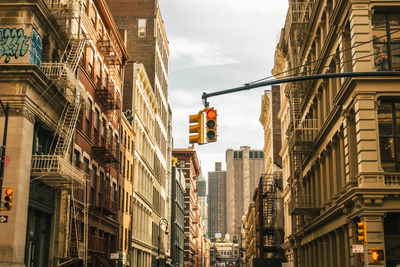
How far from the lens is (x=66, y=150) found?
31.6m

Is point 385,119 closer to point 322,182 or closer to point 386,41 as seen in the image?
point 386,41

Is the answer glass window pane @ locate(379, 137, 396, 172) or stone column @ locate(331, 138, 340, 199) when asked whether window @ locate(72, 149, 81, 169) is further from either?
glass window pane @ locate(379, 137, 396, 172)

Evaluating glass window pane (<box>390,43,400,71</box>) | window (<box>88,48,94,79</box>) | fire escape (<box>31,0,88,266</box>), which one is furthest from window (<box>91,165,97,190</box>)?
glass window pane (<box>390,43,400,71</box>)

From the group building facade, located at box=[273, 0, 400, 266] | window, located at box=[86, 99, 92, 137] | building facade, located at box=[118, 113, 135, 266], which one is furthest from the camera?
building facade, located at box=[118, 113, 135, 266]

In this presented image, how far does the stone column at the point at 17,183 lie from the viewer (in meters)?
25.3

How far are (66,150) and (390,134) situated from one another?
685 inches

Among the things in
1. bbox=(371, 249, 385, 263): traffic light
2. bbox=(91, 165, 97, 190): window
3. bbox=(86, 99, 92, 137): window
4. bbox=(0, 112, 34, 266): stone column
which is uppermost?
bbox=(86, 99, 92, 137): window

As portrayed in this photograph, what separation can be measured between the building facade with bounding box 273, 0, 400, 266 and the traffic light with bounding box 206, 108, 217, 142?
864 centimetres

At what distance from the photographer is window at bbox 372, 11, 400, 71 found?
95.5 feet

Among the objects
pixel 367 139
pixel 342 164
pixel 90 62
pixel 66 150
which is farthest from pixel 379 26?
pixel 90 62

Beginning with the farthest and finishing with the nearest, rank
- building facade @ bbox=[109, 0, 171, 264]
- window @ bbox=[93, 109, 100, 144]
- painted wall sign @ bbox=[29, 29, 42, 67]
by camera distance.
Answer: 1. building facade @ bbox=[109, 0, 171, 264]
2. window @ bbox=[93, 109, 100, 144]
3. painted wall sign @ bbox=[29, 29, 42, 67]

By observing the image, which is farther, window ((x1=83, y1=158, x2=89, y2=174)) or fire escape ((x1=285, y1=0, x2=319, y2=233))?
fire escape ((x1=285, y1=0, x2=319, y2=233))

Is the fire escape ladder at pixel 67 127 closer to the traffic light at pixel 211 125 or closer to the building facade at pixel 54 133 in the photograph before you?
the building facade at pixel 54 133

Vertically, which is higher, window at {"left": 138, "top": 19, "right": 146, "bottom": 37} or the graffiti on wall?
window at {"left": 138, "top": 19, "right": 146, "bottom": 37}
